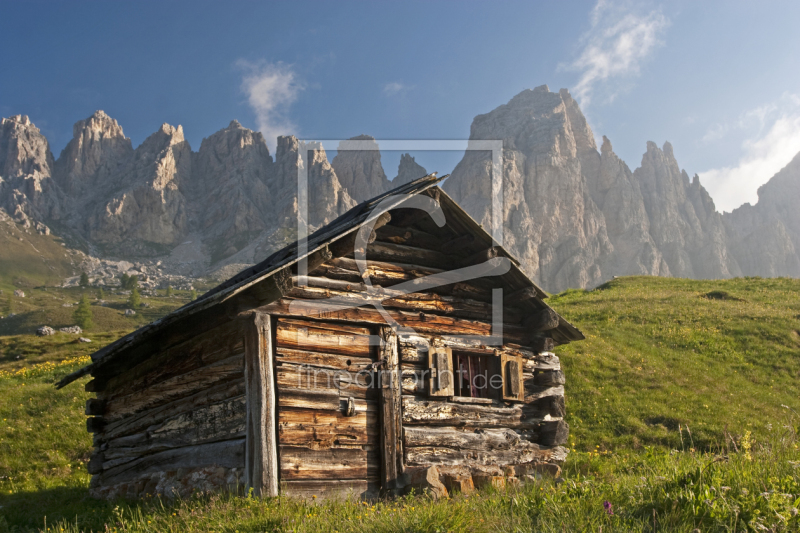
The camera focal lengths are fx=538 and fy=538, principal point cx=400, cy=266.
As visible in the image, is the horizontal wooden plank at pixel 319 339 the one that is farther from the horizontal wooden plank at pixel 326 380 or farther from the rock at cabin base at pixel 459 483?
the rock at cabin base at pixel 459 483

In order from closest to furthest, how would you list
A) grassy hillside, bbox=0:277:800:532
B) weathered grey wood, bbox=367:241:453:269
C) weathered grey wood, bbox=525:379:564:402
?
grassy hillside, bbox=0:277:800:532 → weathered grey wood, bbox=367:241:453:269 → weathered grey wood, bbox=525:379:564:402

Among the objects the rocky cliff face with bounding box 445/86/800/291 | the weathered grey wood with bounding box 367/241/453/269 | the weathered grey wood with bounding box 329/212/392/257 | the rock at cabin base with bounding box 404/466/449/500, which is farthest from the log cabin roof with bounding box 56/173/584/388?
the rocky cliff face with bounding box 445/86/800/291

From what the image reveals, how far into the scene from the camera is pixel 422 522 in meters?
5.12

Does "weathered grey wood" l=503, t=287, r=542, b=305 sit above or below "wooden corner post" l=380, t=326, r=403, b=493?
above

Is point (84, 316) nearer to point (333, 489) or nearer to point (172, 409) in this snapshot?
point (172, 409)

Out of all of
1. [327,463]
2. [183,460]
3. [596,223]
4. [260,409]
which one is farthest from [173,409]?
[596,223]

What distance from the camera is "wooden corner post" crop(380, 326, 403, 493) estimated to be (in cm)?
820

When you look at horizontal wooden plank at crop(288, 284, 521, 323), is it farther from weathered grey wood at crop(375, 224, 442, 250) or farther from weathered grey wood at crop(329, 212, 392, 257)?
weathered grey wood at crop(375, 224, 442, 250)

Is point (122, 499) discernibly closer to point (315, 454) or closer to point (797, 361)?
point (315, 454)

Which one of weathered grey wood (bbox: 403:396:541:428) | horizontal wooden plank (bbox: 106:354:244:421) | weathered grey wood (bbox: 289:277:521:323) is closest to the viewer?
horizontal wooden plank (bbox: 106:354:244:421)

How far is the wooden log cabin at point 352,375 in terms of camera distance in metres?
7.60

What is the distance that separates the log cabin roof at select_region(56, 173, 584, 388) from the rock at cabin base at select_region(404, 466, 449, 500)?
11.2 ft

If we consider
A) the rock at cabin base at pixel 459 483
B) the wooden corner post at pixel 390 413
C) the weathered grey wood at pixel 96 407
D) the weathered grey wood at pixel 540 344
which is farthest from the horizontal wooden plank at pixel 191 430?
the weathered grey wood at pixel 540 344

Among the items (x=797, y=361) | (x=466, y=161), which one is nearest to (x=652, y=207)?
(x=466, y=161)
